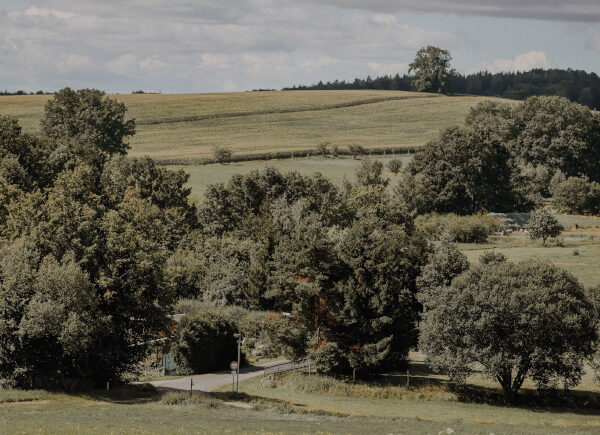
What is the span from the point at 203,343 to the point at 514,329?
72.6ft

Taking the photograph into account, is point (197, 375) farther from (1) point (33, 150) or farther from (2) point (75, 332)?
(1) point (33, 150)

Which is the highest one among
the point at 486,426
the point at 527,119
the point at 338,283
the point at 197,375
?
the point at 527,119

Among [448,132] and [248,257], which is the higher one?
[448,132]

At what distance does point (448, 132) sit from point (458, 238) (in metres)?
26.7

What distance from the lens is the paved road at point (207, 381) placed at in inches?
1993

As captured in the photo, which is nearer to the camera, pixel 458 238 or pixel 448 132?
pixel 458 238

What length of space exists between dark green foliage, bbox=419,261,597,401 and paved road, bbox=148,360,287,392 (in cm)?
1363

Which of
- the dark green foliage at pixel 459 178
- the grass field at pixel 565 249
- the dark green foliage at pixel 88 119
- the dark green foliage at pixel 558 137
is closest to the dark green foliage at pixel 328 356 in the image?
the grass field at pixel 565 249

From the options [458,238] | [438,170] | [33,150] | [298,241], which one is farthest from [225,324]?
[438,170]

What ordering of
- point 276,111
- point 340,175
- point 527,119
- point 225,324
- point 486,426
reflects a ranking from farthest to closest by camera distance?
1. point 276,111
2. point 527,119
3. point 340,175
4. point 225,324
5. point 486,426

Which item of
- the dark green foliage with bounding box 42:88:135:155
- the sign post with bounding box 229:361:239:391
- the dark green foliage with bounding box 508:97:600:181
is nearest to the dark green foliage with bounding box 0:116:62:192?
the dark green foliage with bounding box 42:88:135:155

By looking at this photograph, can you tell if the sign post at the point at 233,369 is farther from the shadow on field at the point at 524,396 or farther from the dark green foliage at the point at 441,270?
the dark green foliage at the point at 441,270

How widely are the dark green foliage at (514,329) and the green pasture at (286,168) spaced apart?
70747 millimetres

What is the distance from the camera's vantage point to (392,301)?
2205 inches
